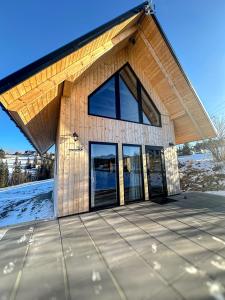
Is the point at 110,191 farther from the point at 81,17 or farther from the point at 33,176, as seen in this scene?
the point at 33,176

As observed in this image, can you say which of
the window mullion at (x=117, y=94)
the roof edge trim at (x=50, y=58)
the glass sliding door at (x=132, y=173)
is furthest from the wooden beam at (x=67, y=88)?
the glass sliding door at (x=132, y=173)

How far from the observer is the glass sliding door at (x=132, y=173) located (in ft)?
16.2

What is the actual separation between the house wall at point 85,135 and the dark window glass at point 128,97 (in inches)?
10.1

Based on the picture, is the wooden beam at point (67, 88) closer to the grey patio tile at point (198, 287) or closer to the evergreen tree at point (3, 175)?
the grey patio tile at point (198, 287)

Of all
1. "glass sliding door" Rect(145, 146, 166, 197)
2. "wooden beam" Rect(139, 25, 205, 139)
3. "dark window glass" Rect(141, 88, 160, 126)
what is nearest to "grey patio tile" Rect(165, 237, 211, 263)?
"glass sliding door" Rect(145, 146, 166, 197)

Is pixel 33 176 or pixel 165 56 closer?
pixel 165 56

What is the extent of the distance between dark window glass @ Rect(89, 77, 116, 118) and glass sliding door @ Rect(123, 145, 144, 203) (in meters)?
1.25

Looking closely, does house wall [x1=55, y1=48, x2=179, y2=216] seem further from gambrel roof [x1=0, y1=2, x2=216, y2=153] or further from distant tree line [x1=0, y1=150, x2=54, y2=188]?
distant tree line [x1=0, y1=150, x2=54, y2=188]

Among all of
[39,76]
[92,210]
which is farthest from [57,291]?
[39,76]

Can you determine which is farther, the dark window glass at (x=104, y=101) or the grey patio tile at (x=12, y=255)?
the dark window glass at (x=104, y=101)

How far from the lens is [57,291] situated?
150cm

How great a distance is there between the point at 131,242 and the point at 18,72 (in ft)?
10.4

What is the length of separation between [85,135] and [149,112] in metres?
2.89

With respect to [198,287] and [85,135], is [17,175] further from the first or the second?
[198,287]
